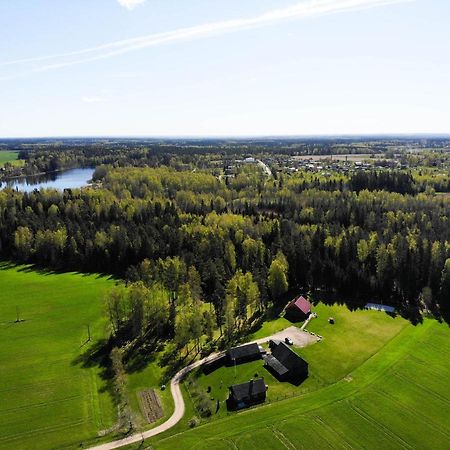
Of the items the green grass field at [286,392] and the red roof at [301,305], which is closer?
the green grass field at [286,392]

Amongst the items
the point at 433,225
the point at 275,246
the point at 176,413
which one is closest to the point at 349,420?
the point at 176,413

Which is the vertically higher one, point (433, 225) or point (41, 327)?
point (433, 225)

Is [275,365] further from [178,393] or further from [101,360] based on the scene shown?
[101,360]

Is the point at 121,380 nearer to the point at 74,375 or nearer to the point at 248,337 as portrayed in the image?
the point at 74,375

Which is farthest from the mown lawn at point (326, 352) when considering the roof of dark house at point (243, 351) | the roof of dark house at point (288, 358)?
the roof of dark house at point (288, 358)

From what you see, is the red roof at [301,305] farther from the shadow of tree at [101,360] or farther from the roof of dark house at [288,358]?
the shadow of tree at [101,360]

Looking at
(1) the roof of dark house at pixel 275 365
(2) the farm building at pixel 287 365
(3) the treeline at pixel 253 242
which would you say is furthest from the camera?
(3) the treeline at pixel 253 242

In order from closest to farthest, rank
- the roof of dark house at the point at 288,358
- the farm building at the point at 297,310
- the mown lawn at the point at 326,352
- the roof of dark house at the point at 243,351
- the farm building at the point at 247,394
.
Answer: the farm building at the point at 247,394 < the mown lawn at the point at 326,352 < the roof of dark house at the point at 288,358 < the roof of dark house at the point at 243,351 < the farm building at the point at 297,310
